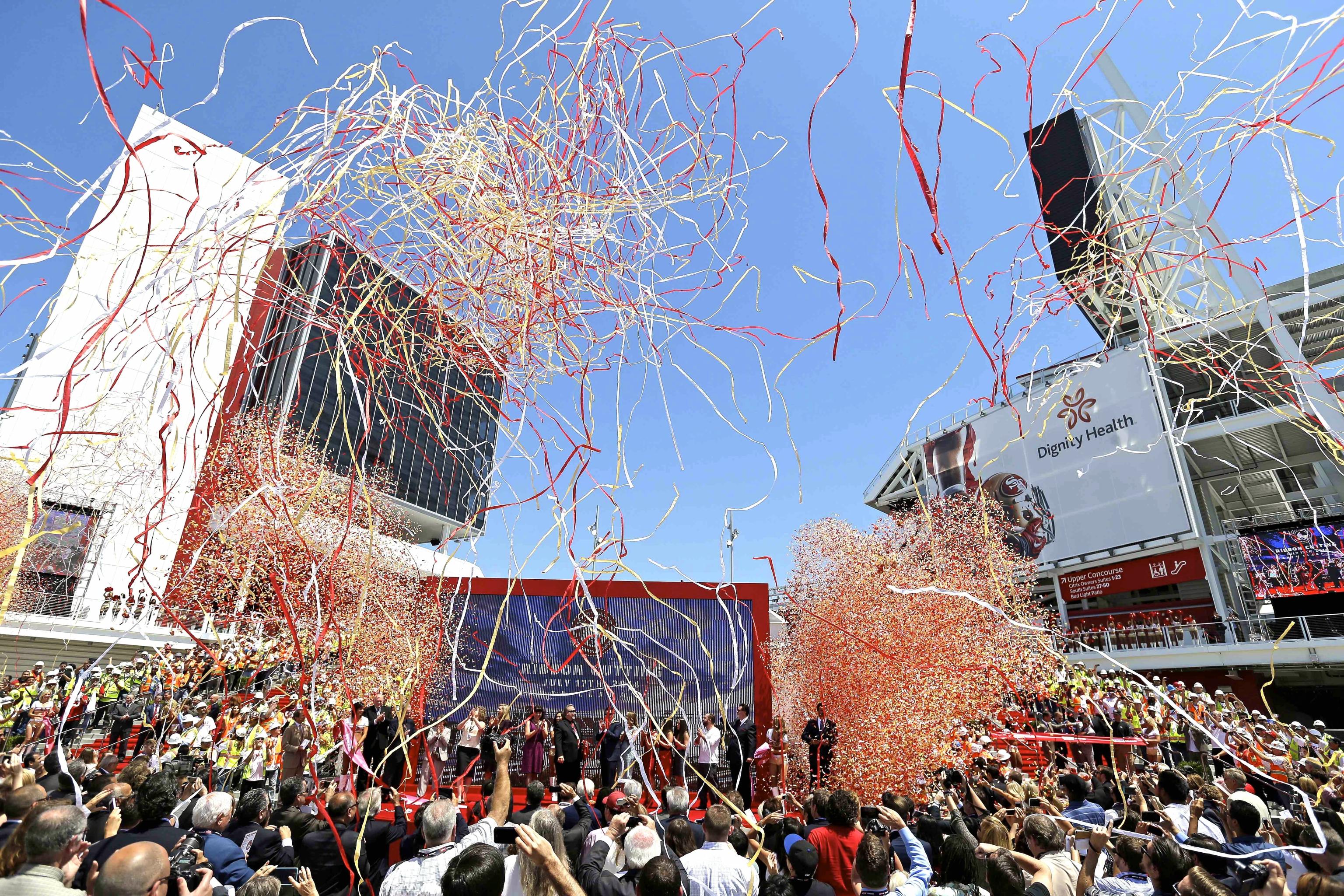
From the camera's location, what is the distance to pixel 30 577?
2183 centimetres

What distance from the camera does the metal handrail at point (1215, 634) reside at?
62.6 ft

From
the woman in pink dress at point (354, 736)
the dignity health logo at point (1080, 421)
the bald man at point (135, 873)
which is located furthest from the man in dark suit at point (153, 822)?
the dignity health logo at point (1080, 421)

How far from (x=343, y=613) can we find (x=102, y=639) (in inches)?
237

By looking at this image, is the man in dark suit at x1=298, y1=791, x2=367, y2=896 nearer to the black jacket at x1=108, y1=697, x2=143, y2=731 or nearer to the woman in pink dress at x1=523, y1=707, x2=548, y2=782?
the woman in pink dress at x1=523, y1=707, x2=548, y2=782

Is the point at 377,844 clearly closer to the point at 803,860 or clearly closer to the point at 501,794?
the point at 501,794

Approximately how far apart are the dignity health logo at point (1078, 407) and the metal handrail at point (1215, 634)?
8561mm

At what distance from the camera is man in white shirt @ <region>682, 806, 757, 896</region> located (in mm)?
3141

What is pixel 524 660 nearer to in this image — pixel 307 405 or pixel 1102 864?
pixel 1102 864

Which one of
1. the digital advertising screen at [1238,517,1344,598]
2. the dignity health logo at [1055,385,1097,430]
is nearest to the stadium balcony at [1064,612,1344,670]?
the digital advertising screen at [1238,517,1344,598]

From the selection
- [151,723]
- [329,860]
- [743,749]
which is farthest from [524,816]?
[151,723]

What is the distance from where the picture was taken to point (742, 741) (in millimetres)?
9844

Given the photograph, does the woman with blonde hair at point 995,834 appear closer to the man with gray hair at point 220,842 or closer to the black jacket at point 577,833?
the black jacket at point 577,833

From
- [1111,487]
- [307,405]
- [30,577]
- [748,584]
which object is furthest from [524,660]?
[307,405]

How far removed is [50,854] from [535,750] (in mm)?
8443
